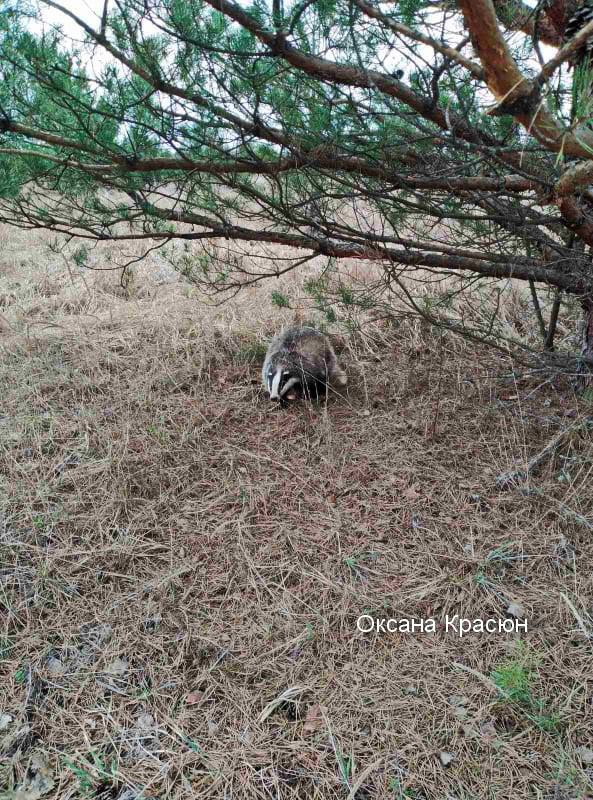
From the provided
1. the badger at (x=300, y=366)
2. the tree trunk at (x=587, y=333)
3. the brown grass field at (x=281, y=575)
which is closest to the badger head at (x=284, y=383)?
the badger at (x=300, y=366)

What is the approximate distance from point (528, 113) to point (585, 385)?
2569mm

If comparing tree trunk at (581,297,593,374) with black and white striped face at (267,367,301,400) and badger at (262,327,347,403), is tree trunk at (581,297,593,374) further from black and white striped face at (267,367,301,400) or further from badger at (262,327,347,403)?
black and white striped face at (267,367,301,400)

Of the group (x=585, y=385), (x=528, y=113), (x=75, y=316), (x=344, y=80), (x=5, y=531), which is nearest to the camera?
(x=528, y=113)

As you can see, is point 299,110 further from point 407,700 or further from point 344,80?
point 407,700

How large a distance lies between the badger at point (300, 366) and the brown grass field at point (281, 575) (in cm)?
15

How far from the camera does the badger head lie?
3732 mm

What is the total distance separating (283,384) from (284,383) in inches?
0.4

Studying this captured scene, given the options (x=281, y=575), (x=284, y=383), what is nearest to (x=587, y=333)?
(x=284, y=383)

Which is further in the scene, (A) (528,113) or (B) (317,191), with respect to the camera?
(B) (317,191)

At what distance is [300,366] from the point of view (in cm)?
375

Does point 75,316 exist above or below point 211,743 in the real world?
above

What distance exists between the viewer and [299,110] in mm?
2660

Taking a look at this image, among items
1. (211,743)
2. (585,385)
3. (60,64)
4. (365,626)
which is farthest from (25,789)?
(585,385)

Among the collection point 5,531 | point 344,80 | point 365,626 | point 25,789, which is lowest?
point 25,789
